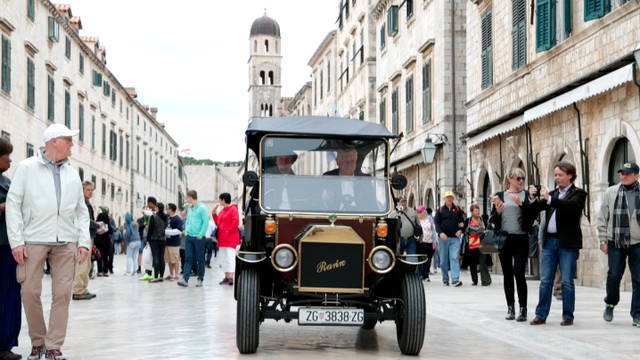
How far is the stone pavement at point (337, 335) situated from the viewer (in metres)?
8.43

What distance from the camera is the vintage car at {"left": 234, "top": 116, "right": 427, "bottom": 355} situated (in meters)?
8.23

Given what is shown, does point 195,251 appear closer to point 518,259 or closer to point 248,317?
point 518,259

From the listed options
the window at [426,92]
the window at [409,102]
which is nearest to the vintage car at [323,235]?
the window at [426,92]

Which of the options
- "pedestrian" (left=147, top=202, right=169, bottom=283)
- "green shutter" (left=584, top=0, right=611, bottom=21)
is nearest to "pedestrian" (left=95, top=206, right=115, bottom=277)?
"pedestrian" (left=147, top=202, right=169, bottom=283)

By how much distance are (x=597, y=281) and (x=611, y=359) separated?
30.0 feet

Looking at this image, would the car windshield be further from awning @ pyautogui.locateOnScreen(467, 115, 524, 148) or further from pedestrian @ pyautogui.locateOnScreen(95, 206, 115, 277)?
awning @ pyautogui.locateOnScreen(467, 115, 524, 148)

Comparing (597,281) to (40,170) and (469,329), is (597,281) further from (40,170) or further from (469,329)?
(40,170)

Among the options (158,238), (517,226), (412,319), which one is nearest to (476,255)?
(158,238)

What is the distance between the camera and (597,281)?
16781 mm

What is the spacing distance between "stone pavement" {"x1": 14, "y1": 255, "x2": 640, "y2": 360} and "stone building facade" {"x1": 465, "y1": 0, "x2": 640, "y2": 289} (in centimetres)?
308

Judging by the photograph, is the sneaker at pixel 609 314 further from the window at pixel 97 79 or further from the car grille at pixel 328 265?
the window at pixel 97 79

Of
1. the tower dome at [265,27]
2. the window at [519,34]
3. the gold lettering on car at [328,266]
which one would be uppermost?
the tower dome at [265,27]

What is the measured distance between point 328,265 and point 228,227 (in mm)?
10459

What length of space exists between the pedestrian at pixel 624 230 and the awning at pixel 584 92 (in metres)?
4.04
